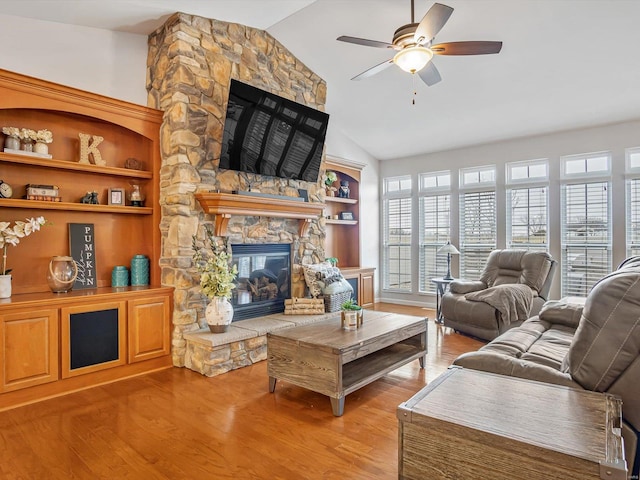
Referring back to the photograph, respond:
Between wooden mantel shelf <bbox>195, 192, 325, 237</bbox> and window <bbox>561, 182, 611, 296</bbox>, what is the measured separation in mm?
3557

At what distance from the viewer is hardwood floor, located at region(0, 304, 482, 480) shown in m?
2.17

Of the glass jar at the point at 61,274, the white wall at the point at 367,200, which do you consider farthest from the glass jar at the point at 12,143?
the white wall at the point at 367,200

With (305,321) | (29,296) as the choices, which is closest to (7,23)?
(29,296)

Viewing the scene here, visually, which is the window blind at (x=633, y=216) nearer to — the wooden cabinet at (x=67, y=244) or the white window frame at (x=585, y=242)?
the white window frame at (x=585, y=242)

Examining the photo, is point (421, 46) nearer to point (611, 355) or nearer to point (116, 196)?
point (611, 355)

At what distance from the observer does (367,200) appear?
732cm

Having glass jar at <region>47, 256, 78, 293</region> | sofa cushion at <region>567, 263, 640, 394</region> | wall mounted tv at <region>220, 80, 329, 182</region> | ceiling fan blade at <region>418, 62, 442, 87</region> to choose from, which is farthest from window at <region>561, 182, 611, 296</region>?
glass jar at <region>47, 256, 78, 293</region>

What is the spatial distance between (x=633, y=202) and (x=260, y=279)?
4.90m

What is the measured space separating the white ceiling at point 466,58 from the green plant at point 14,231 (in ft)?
5.71

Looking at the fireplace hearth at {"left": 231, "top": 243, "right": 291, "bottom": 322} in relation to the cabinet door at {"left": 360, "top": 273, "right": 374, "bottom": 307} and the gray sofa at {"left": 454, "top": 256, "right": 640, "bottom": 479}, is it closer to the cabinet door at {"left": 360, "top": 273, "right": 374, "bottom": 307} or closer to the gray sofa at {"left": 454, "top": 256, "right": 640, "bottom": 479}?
the cabinet door at {"left": 360, "top": 273, "right": 374, "bottom": 307}

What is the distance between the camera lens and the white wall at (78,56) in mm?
3348

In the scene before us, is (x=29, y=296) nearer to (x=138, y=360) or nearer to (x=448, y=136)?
(x=138, y=360)

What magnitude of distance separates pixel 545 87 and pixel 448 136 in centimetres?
168

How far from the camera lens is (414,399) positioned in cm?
158
